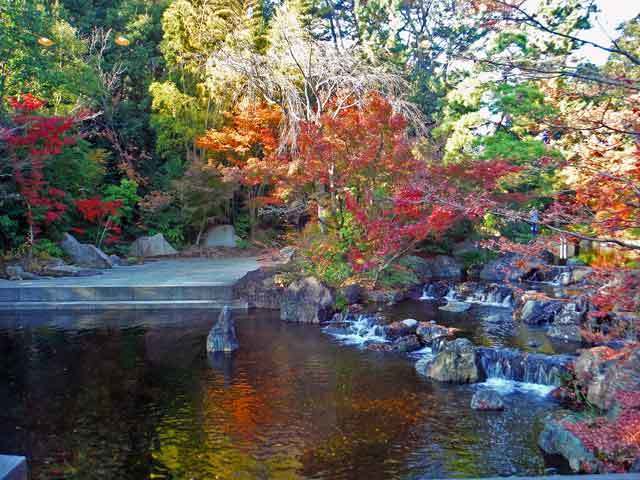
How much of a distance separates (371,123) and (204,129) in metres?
11.5

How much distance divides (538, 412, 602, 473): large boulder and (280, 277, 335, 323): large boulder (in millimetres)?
6508

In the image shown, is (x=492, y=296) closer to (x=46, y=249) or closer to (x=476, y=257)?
(x=476, y=257)

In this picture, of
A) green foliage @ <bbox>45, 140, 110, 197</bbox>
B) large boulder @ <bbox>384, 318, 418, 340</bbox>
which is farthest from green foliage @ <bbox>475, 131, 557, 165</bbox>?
green foliage @ <bbox>45, 140, 110, 197</bbox>

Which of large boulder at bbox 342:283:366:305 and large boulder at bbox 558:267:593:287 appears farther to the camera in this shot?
large boulder at bbox 558:267:593:287

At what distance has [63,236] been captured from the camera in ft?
58.9

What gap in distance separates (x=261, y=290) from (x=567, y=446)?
29.9ft

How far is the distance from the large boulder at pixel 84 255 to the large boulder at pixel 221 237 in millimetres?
5780

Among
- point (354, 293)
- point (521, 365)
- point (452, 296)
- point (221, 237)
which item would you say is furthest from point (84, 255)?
point (521, 365)

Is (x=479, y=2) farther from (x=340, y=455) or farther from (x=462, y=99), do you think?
(x=462, y=99)

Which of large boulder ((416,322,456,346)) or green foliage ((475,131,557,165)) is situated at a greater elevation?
green foliage ((475,131,557,165))

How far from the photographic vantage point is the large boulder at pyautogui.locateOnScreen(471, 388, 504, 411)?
6723mm

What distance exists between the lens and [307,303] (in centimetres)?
1216

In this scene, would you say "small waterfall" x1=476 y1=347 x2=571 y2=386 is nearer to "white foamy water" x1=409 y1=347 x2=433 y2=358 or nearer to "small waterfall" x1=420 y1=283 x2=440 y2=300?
"white foamy water" x1=409 y1=347 x2=433 y2=358

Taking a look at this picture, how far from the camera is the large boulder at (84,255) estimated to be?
17.5 meters
